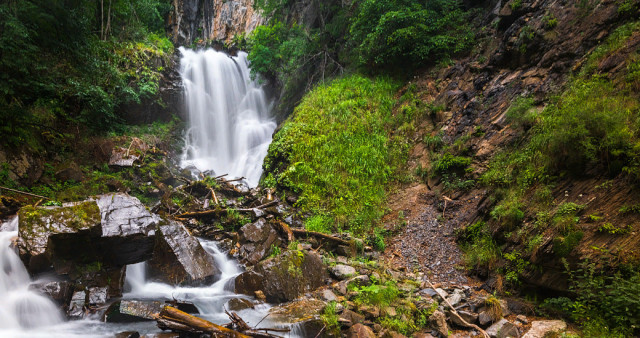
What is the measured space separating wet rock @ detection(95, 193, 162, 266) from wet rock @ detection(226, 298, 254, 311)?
2146 mm

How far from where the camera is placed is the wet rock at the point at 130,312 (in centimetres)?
487

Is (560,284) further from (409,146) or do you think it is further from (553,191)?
(409,146)

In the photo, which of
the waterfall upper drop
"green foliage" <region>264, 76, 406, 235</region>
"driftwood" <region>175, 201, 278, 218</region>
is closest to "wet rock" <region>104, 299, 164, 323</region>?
"driftwood" <region>175, 201, 278, 218</region>

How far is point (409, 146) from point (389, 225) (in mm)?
3523

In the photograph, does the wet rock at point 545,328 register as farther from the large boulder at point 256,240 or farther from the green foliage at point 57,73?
the green foliage at point 57,73

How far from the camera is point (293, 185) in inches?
390

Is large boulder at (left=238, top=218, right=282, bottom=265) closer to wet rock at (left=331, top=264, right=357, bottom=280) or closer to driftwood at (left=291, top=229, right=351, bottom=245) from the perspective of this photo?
driftwood at (left=291, top=229, right=351, bottom=245)

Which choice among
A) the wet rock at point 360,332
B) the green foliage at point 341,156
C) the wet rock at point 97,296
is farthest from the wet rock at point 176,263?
the wet rock at point 360,332

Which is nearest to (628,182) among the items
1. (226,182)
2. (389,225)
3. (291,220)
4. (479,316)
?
(479,316)

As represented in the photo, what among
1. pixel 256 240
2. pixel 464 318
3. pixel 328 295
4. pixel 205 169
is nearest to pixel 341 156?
pixel 256 240

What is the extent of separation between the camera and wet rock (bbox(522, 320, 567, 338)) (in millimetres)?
3939

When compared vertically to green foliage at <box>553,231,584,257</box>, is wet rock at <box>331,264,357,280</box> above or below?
below

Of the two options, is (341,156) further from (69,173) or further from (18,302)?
(69,173)

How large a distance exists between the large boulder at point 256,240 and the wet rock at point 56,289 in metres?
3.33
